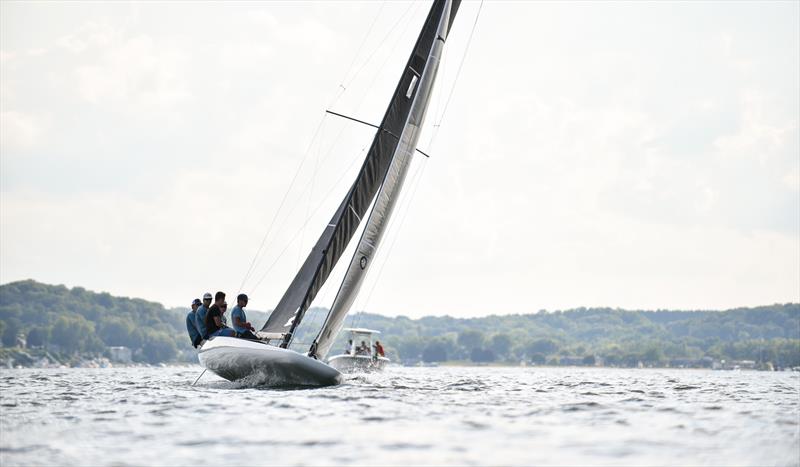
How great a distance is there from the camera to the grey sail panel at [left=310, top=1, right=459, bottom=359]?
21109mm

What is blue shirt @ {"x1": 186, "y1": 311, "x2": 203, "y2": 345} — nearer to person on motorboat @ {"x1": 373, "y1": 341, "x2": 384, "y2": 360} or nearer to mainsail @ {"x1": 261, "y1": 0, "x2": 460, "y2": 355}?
mainsail @ {"x1": 261, "y1": 0, "x2": 460, "y2": 355}

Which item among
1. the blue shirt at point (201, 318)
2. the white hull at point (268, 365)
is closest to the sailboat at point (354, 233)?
the white hull at point (268, 365)

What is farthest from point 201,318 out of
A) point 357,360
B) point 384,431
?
point 357,360

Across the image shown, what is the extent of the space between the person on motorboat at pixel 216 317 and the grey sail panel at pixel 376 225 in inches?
89.0

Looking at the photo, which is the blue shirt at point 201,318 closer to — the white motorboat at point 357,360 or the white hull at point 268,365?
the white hull at point 268,365

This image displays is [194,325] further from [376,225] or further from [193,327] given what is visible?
[376,225]

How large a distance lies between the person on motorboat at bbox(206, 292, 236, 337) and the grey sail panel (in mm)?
2260

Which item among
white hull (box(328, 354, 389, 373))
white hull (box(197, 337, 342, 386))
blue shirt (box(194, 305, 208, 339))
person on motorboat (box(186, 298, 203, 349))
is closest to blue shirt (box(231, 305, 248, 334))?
white hull (box(197, 337, 342, 386))

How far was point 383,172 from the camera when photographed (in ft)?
75.0

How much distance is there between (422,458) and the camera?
10.1 meters

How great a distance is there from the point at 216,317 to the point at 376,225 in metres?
4.19

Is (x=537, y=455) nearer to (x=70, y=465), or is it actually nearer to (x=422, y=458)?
(x=422, y=458)

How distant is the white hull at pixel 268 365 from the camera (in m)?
19.5

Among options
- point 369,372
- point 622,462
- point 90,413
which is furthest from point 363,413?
point 369,372
